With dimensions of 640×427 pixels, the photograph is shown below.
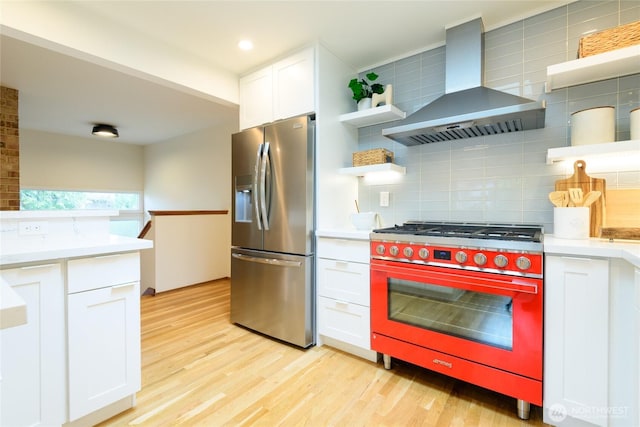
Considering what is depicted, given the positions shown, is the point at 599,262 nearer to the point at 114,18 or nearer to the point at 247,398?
the point at 247,398

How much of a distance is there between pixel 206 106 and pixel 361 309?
333 cm

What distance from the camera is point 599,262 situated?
135 centimetres

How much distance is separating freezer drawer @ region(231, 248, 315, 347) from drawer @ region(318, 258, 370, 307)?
110 millimetres

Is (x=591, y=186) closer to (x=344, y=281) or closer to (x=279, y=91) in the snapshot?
(x=344, y=281)

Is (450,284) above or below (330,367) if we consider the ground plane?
above

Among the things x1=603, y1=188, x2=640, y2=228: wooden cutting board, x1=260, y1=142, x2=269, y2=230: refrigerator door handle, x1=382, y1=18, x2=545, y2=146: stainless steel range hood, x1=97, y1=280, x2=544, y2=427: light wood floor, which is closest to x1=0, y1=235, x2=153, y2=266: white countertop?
x1=97, y1=280, x2=544, y2=427: light wood floor

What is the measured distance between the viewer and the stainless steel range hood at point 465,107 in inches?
72.1

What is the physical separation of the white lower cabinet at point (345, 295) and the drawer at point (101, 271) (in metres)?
1.28

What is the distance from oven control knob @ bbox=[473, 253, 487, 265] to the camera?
5.24 feet

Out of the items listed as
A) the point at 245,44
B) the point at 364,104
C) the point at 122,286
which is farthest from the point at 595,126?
the point at 122,286

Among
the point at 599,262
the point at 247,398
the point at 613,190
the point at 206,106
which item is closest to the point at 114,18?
the point at 206,106

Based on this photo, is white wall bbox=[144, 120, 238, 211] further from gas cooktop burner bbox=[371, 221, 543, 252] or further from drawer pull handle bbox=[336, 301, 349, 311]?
gas cooktop burner bbox=[371, 221, 543, 252]

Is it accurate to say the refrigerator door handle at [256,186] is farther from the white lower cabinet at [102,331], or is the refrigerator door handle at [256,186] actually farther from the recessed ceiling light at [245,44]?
the white lower cabinet at [102,331]

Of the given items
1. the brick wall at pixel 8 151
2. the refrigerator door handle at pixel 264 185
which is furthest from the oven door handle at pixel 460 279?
the brick wall at pixel 8 151
